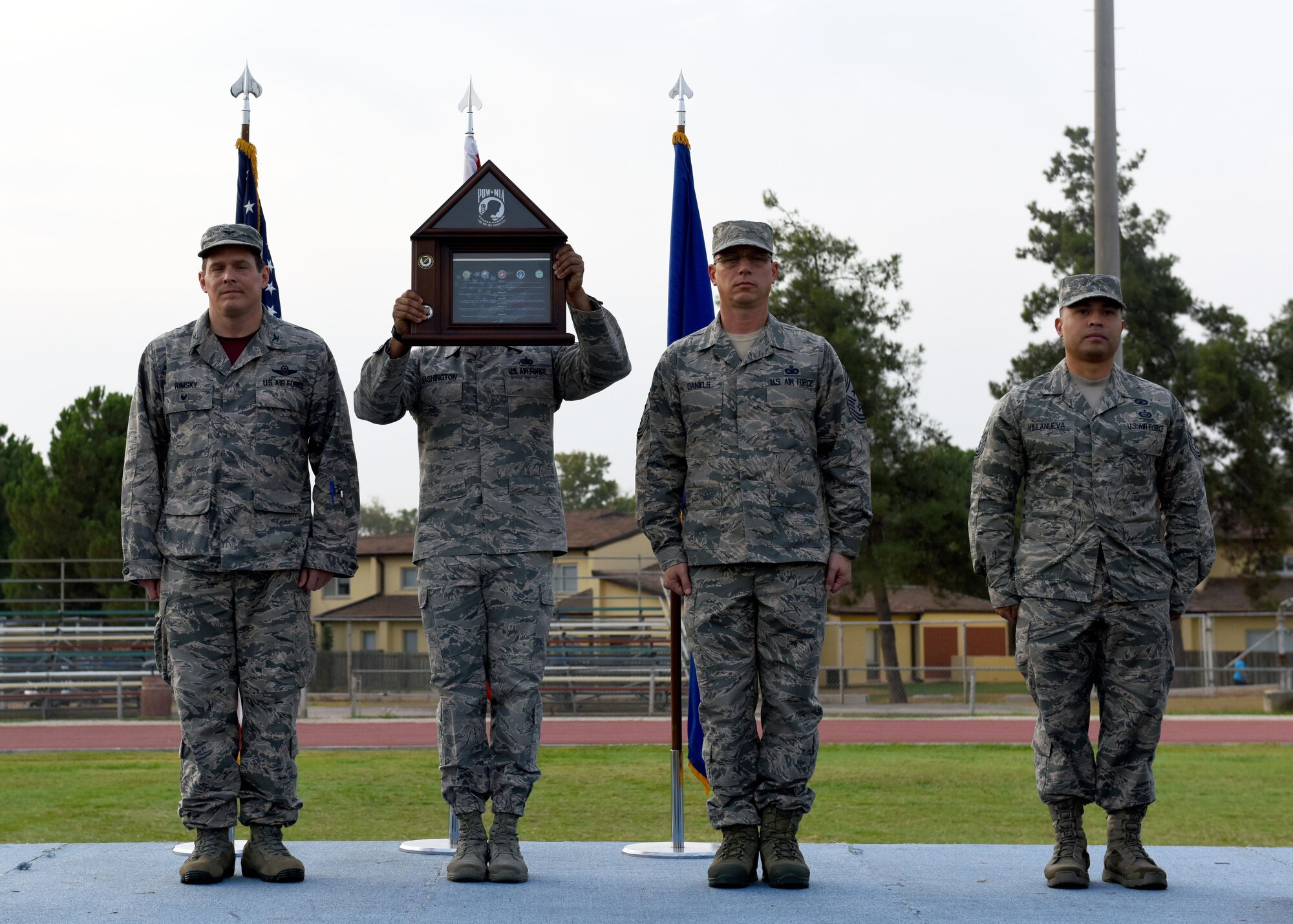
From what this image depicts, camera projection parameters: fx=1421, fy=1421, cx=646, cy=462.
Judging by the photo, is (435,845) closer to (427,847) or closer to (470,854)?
(427,847)

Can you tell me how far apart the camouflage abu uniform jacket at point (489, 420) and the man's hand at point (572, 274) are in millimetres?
40

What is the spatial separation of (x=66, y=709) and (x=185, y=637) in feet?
73.1

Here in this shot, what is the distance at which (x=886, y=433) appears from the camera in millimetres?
32312

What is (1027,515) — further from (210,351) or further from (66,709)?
(66,709)

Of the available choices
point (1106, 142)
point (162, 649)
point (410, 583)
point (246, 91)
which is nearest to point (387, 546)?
point (410, 583)

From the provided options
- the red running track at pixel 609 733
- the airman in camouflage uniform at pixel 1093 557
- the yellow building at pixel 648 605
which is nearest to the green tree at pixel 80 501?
the yellow building at pixel 648 605

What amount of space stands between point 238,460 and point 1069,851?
10.4 ft

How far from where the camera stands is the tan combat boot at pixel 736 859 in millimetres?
4703

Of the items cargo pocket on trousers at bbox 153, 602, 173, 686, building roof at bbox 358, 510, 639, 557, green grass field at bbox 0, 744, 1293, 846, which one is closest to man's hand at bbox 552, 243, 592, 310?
cargo pocket on trousers at bbox 153, 602, 173, 686

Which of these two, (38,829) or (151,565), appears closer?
(151,565)

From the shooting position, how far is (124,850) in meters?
5.66

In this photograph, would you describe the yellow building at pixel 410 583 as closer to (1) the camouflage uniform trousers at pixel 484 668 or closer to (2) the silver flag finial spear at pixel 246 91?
(2) the silver flag finial spear at pixel 246 91

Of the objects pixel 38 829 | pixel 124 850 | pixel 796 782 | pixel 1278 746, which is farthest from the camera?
→ pixel 1278 746

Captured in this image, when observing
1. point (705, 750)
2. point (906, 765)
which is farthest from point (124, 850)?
point (906, 765)
